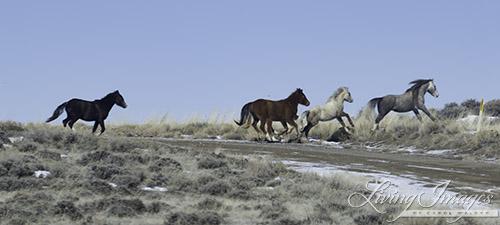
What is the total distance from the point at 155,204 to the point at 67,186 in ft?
7.36

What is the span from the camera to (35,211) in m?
9.44

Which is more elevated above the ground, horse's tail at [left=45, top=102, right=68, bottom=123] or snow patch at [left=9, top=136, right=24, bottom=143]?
horse's tail at [left=45, top=102, right=68, bottom=123]

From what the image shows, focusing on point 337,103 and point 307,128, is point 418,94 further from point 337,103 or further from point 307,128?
point 307,128

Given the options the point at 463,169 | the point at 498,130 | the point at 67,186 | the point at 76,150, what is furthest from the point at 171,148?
the point at 498,130

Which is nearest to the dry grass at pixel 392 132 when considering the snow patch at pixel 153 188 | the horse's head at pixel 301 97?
the horse's head at pixel 301 97

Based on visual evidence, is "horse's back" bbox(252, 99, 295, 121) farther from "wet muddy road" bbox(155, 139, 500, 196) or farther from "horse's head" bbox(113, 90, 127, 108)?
"horse's head" bbox(113, 90, 127, 108)

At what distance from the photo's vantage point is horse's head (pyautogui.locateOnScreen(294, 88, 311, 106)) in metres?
27.5

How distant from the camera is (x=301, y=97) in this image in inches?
1083

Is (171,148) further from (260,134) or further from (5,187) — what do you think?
(260,134)

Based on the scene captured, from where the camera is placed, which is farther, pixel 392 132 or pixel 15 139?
pixel 392 132

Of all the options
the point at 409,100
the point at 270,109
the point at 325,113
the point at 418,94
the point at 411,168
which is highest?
the point at 418,94

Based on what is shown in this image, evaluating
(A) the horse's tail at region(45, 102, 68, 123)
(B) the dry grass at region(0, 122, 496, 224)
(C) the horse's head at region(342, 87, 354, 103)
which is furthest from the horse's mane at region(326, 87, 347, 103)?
(B) the dry grass at region(0, 122, 496, 224)

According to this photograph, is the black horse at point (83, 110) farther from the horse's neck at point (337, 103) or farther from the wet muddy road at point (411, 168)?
the horse's neck at point (337, 103)

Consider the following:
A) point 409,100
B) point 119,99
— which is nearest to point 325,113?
point 409,100
